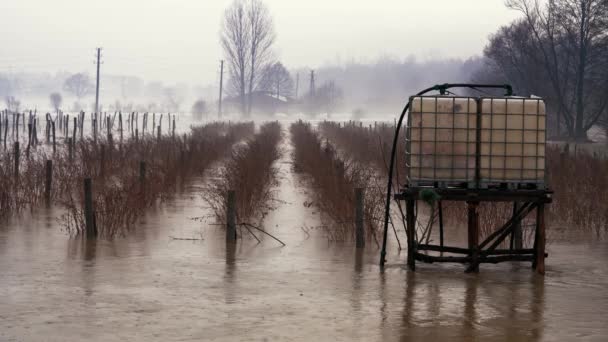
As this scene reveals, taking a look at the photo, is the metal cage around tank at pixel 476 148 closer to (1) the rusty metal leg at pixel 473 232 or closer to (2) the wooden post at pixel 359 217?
(1) the rusty metal leg at pixel 473 232

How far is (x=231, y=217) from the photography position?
13.2 meters

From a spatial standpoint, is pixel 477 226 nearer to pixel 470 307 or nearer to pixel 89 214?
pixel 470 307

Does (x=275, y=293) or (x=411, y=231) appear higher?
(x=411, y=231)

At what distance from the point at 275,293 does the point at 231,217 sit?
140 inches

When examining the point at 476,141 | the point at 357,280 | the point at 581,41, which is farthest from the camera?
the point at 581,41

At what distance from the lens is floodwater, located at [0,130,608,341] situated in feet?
26.5

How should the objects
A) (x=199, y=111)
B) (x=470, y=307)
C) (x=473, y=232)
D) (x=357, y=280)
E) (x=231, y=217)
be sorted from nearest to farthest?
(x=470, y=307), (x=357, y=280), (x=473, y=232), (x=231, y=217), (x=199, y=111)

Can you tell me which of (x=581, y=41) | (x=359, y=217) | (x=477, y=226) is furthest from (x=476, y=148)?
(x=581, y=41)

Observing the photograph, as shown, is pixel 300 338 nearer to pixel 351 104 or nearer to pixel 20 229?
pixel 20 229

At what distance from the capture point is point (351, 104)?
19312 cm

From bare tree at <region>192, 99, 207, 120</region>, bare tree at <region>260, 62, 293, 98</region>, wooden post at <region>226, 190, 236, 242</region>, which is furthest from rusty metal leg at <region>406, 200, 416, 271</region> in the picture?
bare tree at <region>260, 62, 293, 98</region>

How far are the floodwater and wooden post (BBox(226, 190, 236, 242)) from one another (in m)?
0.21

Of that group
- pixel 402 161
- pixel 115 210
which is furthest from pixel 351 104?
pixel 115 210

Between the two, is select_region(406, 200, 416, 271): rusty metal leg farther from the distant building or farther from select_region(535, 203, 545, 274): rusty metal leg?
the distant building
